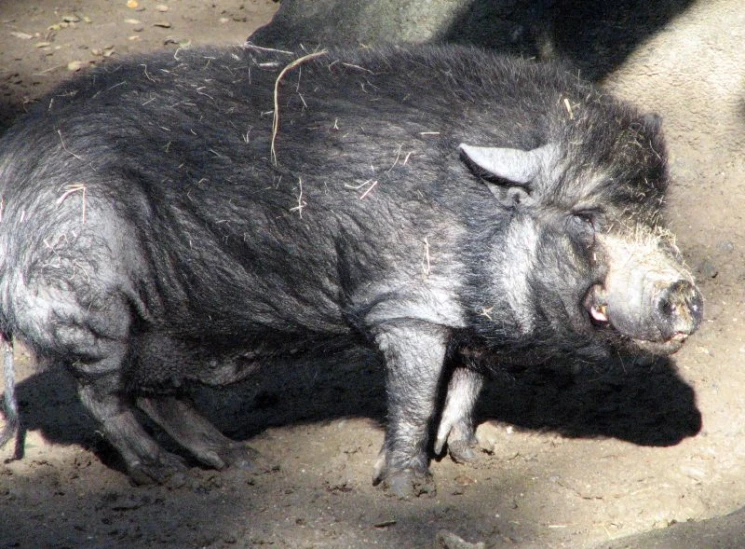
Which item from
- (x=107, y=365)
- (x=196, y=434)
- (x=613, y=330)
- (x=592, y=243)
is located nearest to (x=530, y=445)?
(x=613, y=330)

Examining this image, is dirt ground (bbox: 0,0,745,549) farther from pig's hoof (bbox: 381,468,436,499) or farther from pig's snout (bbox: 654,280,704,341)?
pig's snout (bbox: 654,280,704,341)

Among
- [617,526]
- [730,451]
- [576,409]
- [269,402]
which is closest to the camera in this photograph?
[617,526]

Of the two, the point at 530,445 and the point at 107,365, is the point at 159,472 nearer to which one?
the point at 107,365

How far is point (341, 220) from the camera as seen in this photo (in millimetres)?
4547

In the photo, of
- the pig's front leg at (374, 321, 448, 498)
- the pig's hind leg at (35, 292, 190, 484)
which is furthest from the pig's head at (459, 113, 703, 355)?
the pig's hind leg at (35, 292, 190, 484)

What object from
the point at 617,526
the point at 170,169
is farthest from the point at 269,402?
the point at 617,526

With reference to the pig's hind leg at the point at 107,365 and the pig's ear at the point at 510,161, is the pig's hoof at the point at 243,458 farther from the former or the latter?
the pig's ear at the point at 510,161

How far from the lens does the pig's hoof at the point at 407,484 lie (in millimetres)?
4676

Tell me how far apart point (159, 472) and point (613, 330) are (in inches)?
86.8

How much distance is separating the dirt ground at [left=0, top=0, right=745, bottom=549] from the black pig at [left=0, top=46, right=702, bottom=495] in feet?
1.02

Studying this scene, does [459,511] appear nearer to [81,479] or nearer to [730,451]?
[730,451]

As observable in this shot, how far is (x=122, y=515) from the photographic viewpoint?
182 inches

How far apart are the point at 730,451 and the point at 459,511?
138 centimetres

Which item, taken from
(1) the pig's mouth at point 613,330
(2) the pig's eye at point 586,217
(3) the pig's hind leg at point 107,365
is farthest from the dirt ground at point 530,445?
(2) the pig's eye at point 586,217
